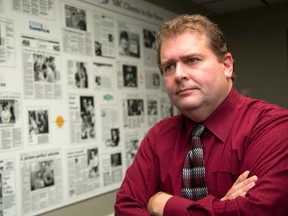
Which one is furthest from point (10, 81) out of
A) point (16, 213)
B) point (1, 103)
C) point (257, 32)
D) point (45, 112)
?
point (257, 32)

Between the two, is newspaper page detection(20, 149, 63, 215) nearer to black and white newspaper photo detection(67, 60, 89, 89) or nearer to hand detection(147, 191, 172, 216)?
black and white newspaper photo detection(67, 60, 89, 89)

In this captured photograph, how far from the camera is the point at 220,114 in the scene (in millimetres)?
1157

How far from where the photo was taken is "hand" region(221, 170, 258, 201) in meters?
0.96

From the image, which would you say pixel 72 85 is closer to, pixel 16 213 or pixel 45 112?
pixel 45 112

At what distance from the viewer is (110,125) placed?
7.08 ft

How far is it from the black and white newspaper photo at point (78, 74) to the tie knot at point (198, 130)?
94 centimetres

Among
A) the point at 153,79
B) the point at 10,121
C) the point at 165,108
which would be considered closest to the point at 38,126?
the point at 10,121

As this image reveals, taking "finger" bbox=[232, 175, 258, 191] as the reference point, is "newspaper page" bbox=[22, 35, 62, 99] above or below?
above

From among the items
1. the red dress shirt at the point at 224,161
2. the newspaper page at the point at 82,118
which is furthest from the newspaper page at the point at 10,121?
the red dress shirt at the point at 224,161

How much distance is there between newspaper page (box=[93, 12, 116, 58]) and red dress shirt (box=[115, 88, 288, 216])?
956 millimetres

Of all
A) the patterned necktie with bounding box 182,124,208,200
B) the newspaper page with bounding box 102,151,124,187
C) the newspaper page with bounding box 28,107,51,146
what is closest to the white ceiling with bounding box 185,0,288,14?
the newspaper page with bounding box 102,151,124,187

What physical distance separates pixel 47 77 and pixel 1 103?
0.97 ft

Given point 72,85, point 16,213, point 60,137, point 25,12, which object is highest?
point 25,12

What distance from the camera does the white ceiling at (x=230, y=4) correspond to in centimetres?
308
